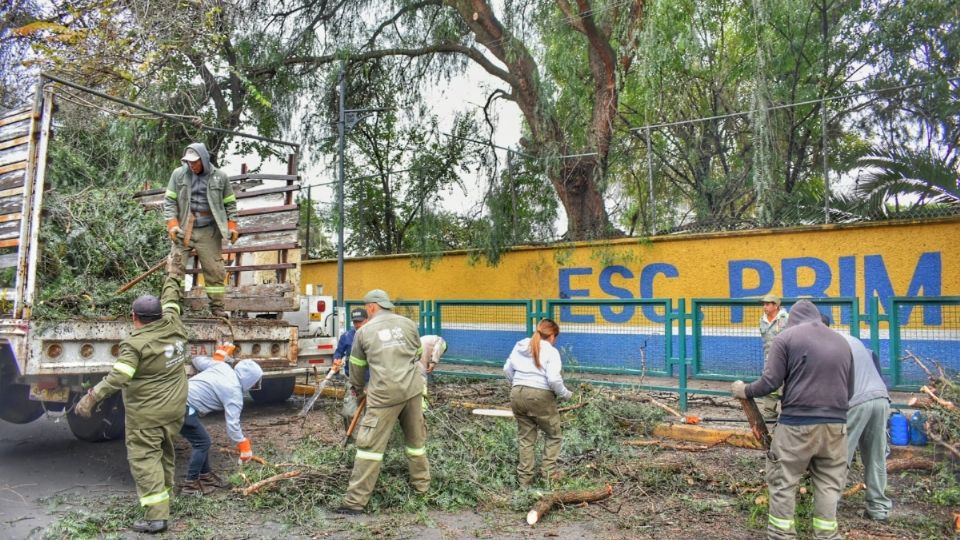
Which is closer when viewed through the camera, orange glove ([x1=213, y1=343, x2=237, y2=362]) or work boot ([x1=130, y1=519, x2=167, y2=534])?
work boot ([x1=130, y1=519, x2=167, y2=534])

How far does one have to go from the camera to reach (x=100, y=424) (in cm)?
738

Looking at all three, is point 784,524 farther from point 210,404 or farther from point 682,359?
point 210,404

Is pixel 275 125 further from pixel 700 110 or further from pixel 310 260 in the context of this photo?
pixel 700 110

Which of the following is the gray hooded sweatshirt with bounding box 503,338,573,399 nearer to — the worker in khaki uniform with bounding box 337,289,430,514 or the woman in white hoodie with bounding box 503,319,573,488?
the woman in white hoodie with bounding box 503,319,573,488

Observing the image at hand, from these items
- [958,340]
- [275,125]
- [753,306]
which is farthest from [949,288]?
[275,125]

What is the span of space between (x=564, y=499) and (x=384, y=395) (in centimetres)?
156

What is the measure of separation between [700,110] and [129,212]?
10.2m

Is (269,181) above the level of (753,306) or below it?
above

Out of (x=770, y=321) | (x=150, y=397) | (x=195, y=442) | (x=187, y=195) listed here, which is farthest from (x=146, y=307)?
(x=770, y=321)

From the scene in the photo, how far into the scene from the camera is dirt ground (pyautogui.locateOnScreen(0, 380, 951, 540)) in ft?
15.9

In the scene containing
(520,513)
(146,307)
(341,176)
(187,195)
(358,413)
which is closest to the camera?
(146,307)

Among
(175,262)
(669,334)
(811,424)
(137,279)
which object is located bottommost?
(811,424)

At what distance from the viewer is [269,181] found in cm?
920

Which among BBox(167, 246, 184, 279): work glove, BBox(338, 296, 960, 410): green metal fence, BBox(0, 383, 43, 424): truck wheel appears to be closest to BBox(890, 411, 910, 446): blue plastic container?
BBox(338, 296, 960, 410): green metal fence
